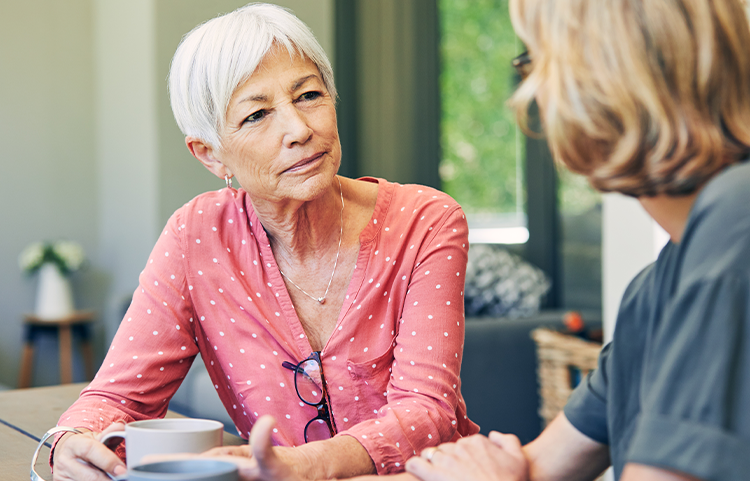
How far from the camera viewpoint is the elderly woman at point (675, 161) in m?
0.55

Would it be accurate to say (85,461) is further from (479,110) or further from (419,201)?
(479,110)

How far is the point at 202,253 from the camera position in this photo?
1.29m

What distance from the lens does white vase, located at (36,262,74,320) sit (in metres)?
4.05

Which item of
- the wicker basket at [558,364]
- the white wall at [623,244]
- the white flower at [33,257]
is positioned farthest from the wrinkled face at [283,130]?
the white flower at [33,257]

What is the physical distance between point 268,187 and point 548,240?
3.11m

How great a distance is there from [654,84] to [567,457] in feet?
1.48

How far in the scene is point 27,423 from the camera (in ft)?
4.45

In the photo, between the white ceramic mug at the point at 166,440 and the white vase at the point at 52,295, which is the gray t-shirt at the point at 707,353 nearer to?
the white ceramic mug at the point at 166,440

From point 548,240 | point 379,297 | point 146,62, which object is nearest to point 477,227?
point 548,240

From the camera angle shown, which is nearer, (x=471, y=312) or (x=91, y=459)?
(x=91, y=459)

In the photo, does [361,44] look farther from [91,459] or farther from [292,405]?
[91,459]

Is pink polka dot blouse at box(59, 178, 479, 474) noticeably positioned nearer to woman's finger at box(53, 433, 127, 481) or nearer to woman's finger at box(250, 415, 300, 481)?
woman's finger at box(53, 433, 127, 481)

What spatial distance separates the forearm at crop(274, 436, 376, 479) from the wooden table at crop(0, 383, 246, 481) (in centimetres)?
28

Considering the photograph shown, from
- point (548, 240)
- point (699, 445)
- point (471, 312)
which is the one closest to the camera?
point (699, 445)
